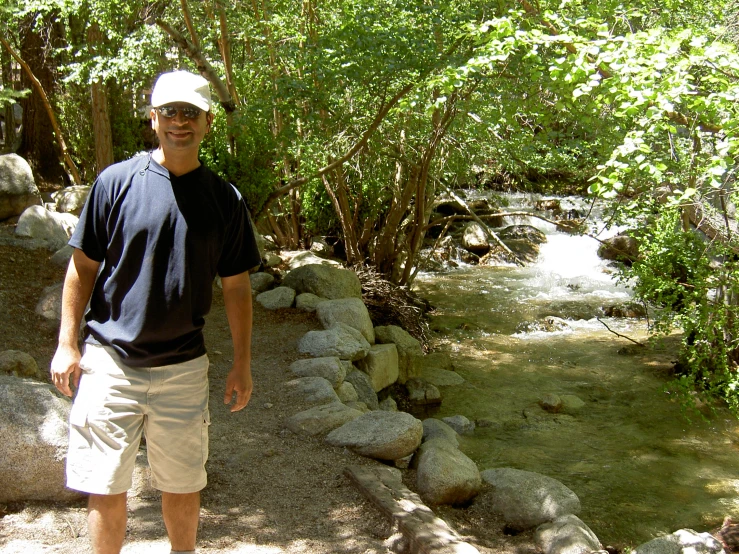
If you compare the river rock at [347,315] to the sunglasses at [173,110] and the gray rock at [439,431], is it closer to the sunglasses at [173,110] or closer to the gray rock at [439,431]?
the gray rock at [439,431]

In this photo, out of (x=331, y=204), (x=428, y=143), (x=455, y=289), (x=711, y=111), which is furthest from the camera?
(x=455, y=289)

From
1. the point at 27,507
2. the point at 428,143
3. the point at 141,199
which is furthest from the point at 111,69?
the point at 141,199

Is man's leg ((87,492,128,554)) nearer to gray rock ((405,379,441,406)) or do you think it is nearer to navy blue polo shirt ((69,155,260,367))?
navy blue polo shirt ((69,155,260,367))

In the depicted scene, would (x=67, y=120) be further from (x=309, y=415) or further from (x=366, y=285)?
(x=309, y=415)

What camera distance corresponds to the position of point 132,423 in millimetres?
2393

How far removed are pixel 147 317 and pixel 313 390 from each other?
335 cm

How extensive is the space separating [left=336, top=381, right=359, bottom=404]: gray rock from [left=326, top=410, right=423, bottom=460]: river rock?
113 cm

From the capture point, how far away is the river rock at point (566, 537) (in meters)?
3.86

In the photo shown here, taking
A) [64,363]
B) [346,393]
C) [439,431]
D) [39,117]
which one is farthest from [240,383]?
[39,117]

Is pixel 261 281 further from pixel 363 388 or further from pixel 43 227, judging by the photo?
pixel 363 388

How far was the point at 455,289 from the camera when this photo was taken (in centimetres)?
1245

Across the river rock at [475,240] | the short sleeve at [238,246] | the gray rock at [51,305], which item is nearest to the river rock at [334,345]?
the gray rock at [51,305]

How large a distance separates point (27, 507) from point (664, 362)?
7.26 m

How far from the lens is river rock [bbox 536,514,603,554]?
3.86 metres
